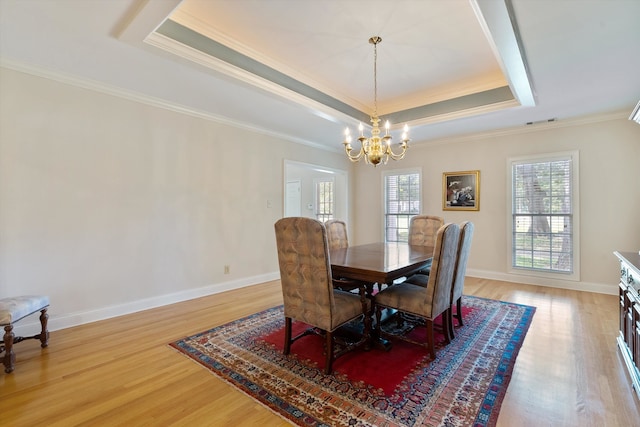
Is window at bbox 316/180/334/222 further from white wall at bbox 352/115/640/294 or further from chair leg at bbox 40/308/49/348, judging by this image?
chair leg at bbox 40/308/49/348

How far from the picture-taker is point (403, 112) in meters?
4.51

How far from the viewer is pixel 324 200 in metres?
7.56

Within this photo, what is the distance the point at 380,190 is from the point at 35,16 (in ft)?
18.3

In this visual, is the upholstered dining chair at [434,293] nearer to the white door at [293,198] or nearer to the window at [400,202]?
the window at [400,202]

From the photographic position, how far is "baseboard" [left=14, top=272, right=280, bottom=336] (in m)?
2.79

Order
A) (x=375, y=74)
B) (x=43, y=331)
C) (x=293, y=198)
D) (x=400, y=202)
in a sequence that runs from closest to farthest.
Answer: (x=43, y=331), (x=375, y=74), (x=400, y=202), (x=293, y=198)

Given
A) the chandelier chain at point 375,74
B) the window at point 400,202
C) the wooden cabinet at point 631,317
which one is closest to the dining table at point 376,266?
the wooden cabinet at point 631,317

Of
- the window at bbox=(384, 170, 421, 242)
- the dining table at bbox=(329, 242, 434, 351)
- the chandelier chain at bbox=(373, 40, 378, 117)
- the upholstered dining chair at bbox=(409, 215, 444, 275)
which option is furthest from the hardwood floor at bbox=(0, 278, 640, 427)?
the window at bbox=(384, 170, 421, 242)

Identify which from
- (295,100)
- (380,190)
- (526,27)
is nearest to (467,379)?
(526,27)

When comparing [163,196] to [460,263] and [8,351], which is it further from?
[460,263]

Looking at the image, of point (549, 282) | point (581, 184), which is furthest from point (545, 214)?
point (549, 282)

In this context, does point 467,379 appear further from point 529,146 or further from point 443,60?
point 529,146

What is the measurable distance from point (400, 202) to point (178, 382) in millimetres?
5132

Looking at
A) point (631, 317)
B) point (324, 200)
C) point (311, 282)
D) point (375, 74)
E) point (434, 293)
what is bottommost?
point (631, 317)
